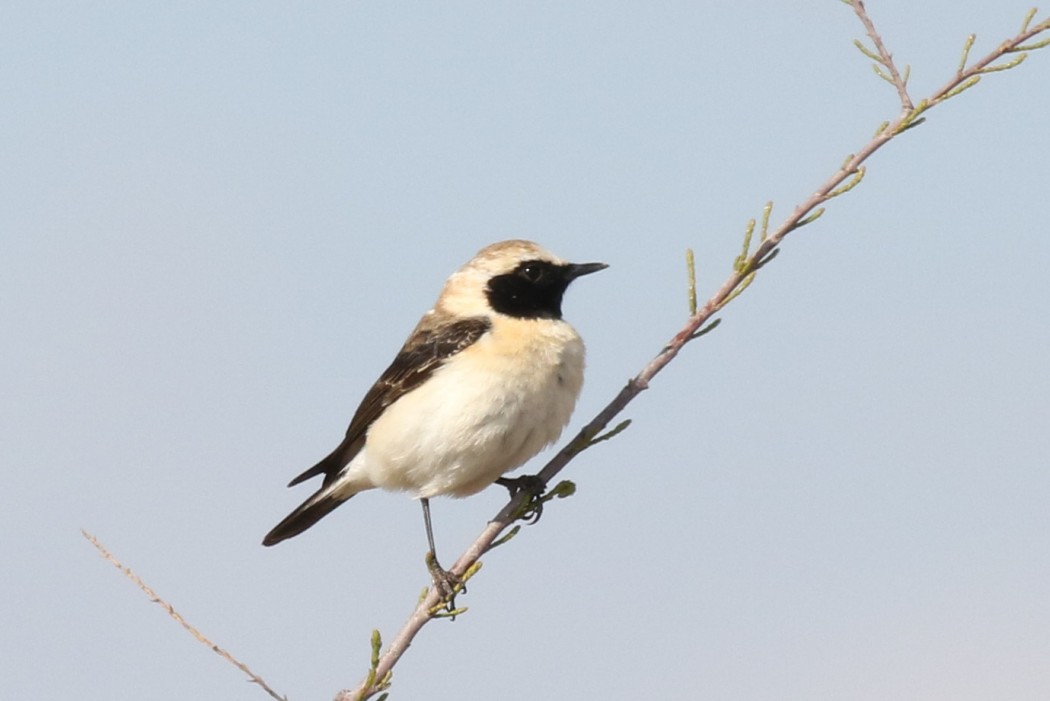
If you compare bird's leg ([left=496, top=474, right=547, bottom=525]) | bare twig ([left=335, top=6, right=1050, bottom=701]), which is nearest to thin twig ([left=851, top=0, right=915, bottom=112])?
bare twig ([left=335, top=6, right=1050, bottom=701])

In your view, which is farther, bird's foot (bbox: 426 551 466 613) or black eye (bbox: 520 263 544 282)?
black eye (bbox: 520 263 544 282)

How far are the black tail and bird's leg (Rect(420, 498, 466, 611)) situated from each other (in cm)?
72

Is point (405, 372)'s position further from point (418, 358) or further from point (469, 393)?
point (469, 393)

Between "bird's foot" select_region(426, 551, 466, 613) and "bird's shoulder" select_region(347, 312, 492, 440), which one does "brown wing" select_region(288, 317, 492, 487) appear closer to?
"bird's shoulder" select_region(347, 312, 492, 440)

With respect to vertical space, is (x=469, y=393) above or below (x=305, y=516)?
above

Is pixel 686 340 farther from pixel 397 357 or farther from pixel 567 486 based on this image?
pixel 397 357

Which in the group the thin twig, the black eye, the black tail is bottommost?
the black tail

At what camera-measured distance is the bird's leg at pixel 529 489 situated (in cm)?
670

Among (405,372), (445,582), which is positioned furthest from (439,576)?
(405,372)

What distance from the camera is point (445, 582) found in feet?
21.2

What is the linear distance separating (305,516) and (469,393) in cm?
158

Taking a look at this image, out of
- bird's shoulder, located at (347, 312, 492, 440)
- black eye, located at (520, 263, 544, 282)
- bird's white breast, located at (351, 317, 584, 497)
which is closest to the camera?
bird's white breast, located at (351, 317, 584, 497)

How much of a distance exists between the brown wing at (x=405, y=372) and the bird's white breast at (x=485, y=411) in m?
0.09

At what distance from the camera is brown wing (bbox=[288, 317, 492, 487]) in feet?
26.6
